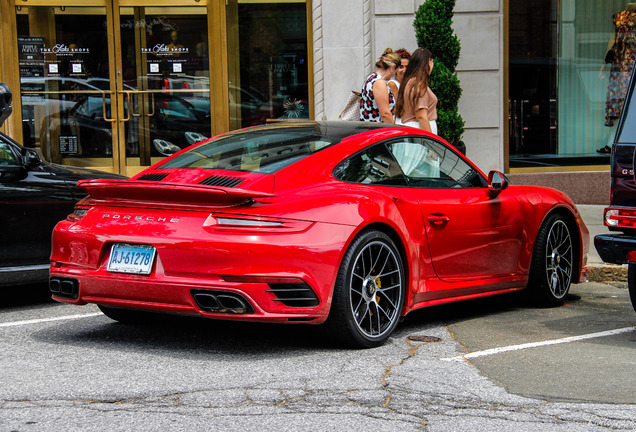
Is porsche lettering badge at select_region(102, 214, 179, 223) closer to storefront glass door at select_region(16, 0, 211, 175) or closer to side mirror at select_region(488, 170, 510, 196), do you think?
side mirror at select_region(488, 170, 510, 196)

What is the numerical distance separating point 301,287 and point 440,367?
872mm

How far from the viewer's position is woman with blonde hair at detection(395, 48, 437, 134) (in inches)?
380

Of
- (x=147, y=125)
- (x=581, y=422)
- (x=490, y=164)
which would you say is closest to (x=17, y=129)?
(x=147, y=125)

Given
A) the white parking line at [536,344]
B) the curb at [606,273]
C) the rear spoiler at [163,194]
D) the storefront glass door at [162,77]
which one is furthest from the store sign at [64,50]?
the white parking line at [536,344]

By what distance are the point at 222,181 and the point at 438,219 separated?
1.52 metres

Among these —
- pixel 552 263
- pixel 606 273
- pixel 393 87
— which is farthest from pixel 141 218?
pixel 393 87

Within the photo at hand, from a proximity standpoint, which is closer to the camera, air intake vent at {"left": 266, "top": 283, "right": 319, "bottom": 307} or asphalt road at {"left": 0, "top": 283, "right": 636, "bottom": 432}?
asphalt road at {"left": 0, "top": 283, "right": 636, "bottom": 432}

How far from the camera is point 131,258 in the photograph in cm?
528

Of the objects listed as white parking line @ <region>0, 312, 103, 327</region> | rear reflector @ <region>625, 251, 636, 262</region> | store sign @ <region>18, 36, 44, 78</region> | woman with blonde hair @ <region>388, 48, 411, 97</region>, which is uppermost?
store sign @ <region>18, 36, 44, 78</region>

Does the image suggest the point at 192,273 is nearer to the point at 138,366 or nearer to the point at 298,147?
the point at 138,366

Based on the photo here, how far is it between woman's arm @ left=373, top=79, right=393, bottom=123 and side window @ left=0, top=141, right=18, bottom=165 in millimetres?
4227

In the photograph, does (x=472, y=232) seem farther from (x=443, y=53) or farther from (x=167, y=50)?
(x=167, y=50)

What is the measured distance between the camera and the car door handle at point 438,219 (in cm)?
603

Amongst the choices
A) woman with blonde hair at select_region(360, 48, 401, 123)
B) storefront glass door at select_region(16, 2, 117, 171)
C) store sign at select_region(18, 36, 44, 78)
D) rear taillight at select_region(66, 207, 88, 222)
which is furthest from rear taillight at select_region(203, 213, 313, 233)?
store sign at select_region(18, 36, 44, 78)
